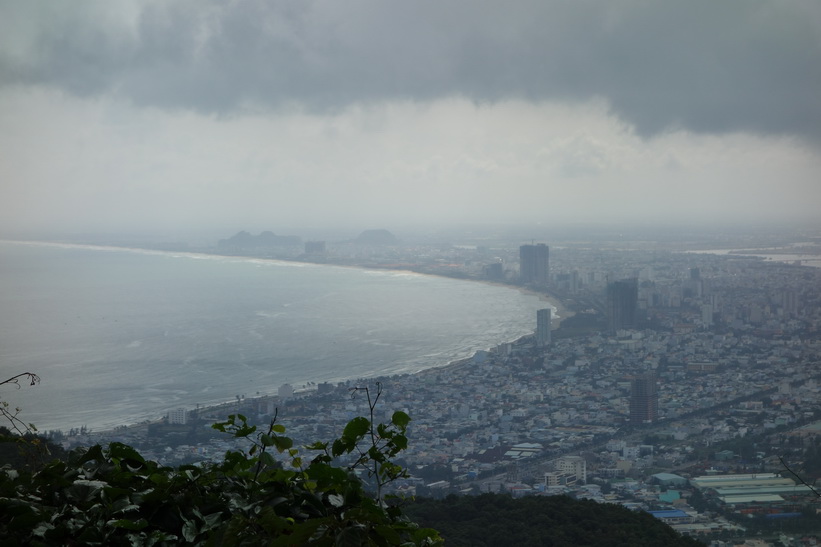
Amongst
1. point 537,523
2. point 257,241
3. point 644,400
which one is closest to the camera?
point 537,523

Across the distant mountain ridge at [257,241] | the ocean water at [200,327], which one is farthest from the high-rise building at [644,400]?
the distant mountain ridge at [257,241]

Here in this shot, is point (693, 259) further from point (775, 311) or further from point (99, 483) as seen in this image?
point (99, 483)

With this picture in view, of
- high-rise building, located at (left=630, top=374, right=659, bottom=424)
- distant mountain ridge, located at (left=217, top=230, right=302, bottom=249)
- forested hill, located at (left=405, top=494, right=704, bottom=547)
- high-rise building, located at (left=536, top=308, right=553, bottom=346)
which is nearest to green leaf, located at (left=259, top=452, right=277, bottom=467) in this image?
forested hill, located at (left=405, top=494, right=704, bottom=547)

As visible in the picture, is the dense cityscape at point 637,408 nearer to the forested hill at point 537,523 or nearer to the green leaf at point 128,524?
the forested hill at point 537,523

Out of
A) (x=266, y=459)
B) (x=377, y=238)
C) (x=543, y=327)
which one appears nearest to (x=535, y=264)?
(x=543, y=327)

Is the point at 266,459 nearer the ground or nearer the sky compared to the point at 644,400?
nearer the sky

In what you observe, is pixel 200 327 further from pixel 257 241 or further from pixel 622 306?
pixel 257 241
